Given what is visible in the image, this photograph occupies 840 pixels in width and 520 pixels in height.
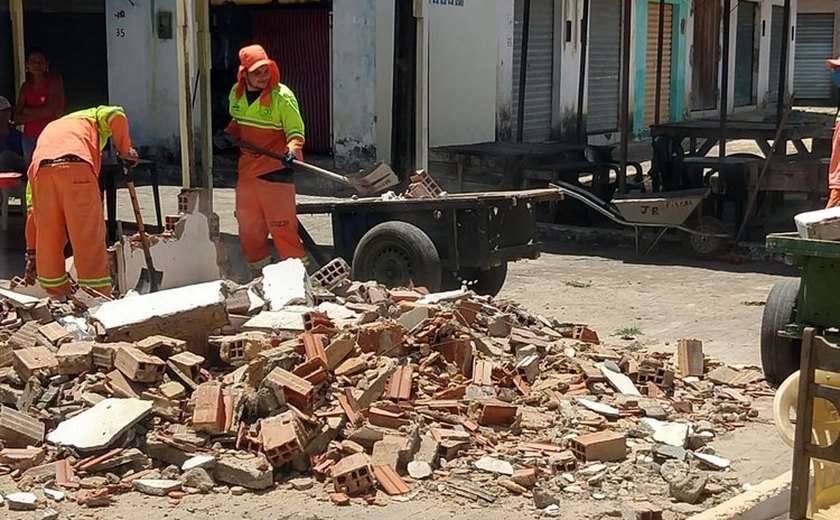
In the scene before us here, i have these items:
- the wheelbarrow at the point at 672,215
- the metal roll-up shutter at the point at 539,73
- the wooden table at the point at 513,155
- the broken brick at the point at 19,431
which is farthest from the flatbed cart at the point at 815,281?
the metal roll-up shutter at the point at 539,73

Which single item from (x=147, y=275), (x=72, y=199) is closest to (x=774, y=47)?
(x=147, y=275)

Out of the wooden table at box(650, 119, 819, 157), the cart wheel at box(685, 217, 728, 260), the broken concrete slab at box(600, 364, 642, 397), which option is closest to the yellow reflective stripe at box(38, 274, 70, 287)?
the broken concrete slab at box(600, 364, 642, 397)

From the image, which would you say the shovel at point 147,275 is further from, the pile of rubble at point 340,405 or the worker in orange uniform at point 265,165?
the pile of rubble at point 340,405

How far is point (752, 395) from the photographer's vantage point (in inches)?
272

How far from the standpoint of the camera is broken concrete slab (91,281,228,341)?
6301 millimetres

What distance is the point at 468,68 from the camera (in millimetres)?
17922

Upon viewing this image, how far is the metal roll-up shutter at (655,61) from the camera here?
24.2 metres

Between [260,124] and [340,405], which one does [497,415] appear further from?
[260,124]

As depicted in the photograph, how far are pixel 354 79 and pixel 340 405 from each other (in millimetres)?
10906

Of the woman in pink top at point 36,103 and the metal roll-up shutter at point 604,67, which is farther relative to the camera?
the metal roll-up shutter at point 604,67

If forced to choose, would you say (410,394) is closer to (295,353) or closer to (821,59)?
(295,353)

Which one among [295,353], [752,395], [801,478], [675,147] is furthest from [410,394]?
[675,147]

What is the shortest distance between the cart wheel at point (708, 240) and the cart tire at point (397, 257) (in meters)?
4.44

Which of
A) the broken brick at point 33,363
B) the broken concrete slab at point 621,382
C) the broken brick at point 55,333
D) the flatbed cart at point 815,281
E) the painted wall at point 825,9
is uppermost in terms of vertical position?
the painted wall at point 825,9
